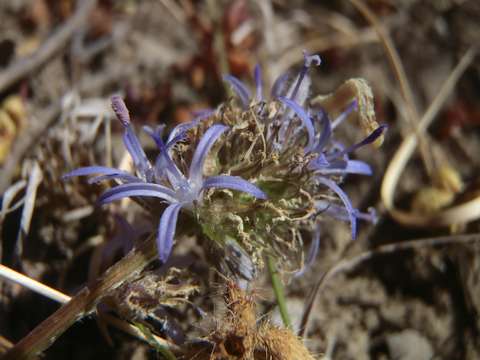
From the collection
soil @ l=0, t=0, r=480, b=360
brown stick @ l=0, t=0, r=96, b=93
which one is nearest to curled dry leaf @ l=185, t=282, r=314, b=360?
soil @ l=0, t=0, r=480, b=360

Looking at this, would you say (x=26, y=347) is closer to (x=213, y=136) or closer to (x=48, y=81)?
(x=213, y=136)

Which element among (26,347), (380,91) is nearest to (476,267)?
(380,91)

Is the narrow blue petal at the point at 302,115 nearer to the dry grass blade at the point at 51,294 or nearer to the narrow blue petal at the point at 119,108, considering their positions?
the narrow blue petal at the point at 119,108

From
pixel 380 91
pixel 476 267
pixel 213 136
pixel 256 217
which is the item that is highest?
pixel 213 136

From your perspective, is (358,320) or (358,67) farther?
(358,67)

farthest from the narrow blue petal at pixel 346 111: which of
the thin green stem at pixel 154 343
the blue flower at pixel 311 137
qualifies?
the thin green stem at pixel 154 343
